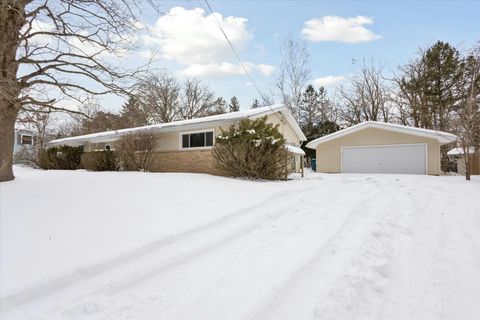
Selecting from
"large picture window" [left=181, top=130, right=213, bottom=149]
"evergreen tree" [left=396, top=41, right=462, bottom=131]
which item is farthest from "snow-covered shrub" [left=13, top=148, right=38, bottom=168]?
"evergreen tree" [left=396, top=41, right=462, bottom=131]

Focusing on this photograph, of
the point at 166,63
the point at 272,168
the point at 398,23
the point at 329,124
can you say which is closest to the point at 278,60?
the point at 329,124

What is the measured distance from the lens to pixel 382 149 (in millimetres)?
17812

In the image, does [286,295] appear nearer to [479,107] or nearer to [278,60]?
[479,107]

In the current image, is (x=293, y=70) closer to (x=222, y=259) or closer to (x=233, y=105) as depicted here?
(x=233, y=105)

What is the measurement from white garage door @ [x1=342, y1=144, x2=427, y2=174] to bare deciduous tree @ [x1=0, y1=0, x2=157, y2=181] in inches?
622

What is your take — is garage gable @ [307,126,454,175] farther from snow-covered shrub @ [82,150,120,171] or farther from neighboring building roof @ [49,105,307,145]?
snow-covered shrub @ [82,150,120,171]

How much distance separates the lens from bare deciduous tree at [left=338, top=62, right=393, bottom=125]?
29.1m

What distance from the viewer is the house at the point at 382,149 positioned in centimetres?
1631

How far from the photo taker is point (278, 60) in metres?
27.7

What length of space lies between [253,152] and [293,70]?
66.5 ft

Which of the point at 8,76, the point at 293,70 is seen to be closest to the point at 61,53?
the point at 8,76

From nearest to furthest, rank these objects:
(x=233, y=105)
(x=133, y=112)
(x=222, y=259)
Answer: (x=222, y=259) → (x=133, y=112) → (x=233, y=105)

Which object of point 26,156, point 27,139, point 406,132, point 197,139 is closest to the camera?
point 197,139

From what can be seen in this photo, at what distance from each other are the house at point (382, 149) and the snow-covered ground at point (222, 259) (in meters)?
12.2
